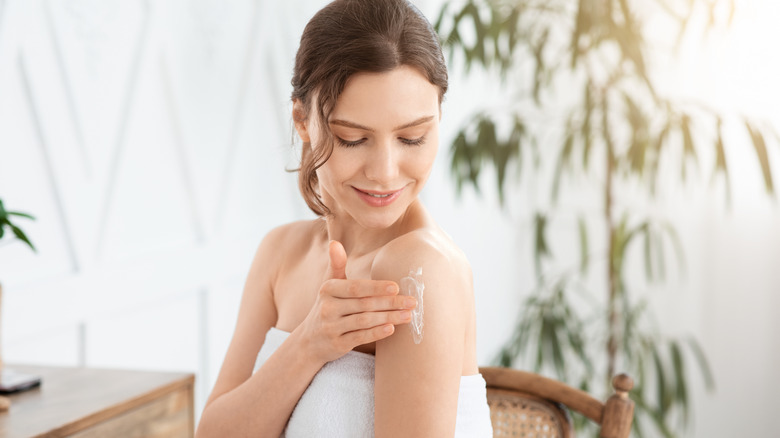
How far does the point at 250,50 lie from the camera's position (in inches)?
96.8

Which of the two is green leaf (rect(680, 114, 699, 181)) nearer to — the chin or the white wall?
the white wall

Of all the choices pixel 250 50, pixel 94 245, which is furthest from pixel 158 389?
pixel 250 50

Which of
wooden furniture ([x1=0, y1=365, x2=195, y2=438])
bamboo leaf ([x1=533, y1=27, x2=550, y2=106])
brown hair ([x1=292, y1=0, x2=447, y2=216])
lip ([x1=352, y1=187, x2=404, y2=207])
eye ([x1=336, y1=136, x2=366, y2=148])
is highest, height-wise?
bamboo leaf ([x1=533, y1=27, x2=550, y2=106])

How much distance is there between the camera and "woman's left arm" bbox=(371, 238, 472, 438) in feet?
2.83

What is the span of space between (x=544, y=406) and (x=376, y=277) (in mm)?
546

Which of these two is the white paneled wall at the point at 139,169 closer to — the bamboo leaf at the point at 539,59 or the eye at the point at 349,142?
the eye at the point at 349,142

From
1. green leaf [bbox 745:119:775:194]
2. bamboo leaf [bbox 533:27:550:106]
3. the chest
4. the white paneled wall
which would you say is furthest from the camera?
bamboo leaf [bbox 533:27:550:106]

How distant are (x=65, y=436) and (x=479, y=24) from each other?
1.60m

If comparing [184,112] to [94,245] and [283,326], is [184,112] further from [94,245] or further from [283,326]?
[283,326]

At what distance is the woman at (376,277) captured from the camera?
0.86 m

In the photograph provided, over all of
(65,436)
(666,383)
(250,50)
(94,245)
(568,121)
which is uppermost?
(250,50)

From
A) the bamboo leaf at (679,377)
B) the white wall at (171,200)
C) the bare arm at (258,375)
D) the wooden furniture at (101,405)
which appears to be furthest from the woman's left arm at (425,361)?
the bamboo leaf at (679,377)

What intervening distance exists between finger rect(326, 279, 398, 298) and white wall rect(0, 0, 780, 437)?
47 centimetres

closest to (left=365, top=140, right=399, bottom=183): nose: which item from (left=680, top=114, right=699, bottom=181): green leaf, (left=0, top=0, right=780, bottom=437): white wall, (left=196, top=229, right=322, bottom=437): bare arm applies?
(left=196, top=229, right=322, bottom=437): bare arm
